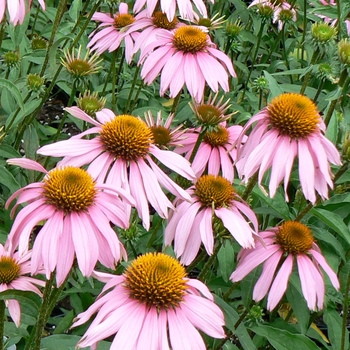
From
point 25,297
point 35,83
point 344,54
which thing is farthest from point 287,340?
point 35,83

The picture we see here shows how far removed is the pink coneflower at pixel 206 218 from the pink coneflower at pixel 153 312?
8.7 inches

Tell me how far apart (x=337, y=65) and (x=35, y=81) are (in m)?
0.84

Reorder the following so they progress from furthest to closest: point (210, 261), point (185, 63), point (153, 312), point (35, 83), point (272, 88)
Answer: point (35, 83) < point (185, 63) < point (272, 88) < point (210, 261) < point (153, 312)

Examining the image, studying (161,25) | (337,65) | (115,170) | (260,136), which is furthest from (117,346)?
(161,25)

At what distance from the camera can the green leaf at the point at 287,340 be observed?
1.27 meters

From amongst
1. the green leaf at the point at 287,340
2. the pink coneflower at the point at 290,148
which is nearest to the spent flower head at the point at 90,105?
the pink coneflower at the point at 290,148

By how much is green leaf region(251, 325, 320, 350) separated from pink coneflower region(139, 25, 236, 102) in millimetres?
606

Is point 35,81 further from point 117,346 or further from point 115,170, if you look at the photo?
point 117,346

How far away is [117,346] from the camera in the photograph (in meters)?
0.83

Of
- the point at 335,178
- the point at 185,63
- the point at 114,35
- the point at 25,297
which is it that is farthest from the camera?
the point at 114,35

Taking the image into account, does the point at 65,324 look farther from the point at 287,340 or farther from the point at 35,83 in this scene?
the point at 35,83

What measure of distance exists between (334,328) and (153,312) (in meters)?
0.78

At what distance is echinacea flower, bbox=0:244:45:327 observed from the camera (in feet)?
3.82

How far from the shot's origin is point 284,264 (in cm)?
129
